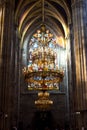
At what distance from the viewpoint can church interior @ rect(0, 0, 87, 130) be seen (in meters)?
18.5

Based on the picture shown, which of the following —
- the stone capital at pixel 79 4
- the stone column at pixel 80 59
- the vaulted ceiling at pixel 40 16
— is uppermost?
the vaulted ceiling at pixel 40 16

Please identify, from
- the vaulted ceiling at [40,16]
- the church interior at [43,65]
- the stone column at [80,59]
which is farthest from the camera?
the vaulted ceiling at [40,16]

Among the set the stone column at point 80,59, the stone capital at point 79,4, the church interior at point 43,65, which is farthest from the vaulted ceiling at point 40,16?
the stone column at point 80,59

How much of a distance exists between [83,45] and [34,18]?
13552 mm

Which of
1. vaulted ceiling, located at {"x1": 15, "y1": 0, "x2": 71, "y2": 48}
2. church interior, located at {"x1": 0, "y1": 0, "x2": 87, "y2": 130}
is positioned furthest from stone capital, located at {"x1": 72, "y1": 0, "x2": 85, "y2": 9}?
vaulted ceiling, located at {"x1": 15, "y1": 0, "x2": 71, "y2": 48}

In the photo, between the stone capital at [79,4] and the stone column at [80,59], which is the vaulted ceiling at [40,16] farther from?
the stone column at [80,59]

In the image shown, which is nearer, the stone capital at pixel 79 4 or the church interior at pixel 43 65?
the church interior at pixel 43 65

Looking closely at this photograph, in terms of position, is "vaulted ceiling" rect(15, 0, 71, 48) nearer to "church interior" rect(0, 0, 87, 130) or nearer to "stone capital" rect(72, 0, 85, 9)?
"church interior" rect(0, 0, 87, 130)

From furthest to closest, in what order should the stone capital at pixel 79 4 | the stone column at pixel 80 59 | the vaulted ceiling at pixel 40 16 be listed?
1. the vaulted ceiling at pixel 40 16
2. the stone capital at pixel 79 4
3. the stone column at pixel 80 59

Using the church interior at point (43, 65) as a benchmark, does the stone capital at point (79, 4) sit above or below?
above

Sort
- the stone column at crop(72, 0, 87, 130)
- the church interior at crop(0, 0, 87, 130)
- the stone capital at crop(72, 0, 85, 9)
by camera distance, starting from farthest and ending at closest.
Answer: the stone capital at crop(72, 0, 85, 9) → the church interior at crop(0, 0, 87, 130) → the stone column at crop(72, 0, 87, 130)

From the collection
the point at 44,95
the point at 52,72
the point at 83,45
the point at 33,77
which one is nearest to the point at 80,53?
the point at 83,45

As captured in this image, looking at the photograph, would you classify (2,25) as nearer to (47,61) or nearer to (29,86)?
(47,61)

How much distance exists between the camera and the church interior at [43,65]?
18484mm
